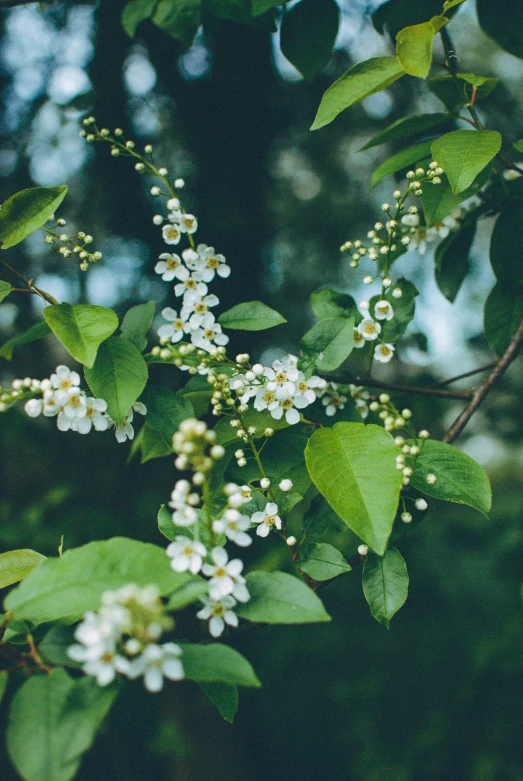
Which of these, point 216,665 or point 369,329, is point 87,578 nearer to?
point 216,665

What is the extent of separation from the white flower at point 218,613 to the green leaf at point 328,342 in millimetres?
784

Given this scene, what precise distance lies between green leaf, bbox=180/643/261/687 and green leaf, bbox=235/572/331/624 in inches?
3.6

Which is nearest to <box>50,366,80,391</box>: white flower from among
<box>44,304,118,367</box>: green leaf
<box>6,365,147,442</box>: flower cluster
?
<box>6,365,147,442</box>: flower cluster

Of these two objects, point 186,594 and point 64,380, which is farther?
point 64,380

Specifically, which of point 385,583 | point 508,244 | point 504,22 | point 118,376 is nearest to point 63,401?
point 118,376

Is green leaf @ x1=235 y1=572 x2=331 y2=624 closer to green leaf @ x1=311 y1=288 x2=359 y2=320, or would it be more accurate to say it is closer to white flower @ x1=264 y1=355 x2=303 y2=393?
white flower @ x1=264 y1=355 x2=303 y2=393

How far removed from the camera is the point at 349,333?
1.81 meters

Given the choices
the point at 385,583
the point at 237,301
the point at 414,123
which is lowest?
the point at 237,301

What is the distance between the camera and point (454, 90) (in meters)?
1.98

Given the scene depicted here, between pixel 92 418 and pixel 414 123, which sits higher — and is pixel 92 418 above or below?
below

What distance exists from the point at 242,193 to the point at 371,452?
3.51 metres

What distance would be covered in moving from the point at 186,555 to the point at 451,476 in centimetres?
75

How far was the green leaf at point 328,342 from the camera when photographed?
5.81 feet

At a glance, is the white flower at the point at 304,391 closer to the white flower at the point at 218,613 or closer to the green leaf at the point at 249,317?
the green leaf at the point at 249,317
